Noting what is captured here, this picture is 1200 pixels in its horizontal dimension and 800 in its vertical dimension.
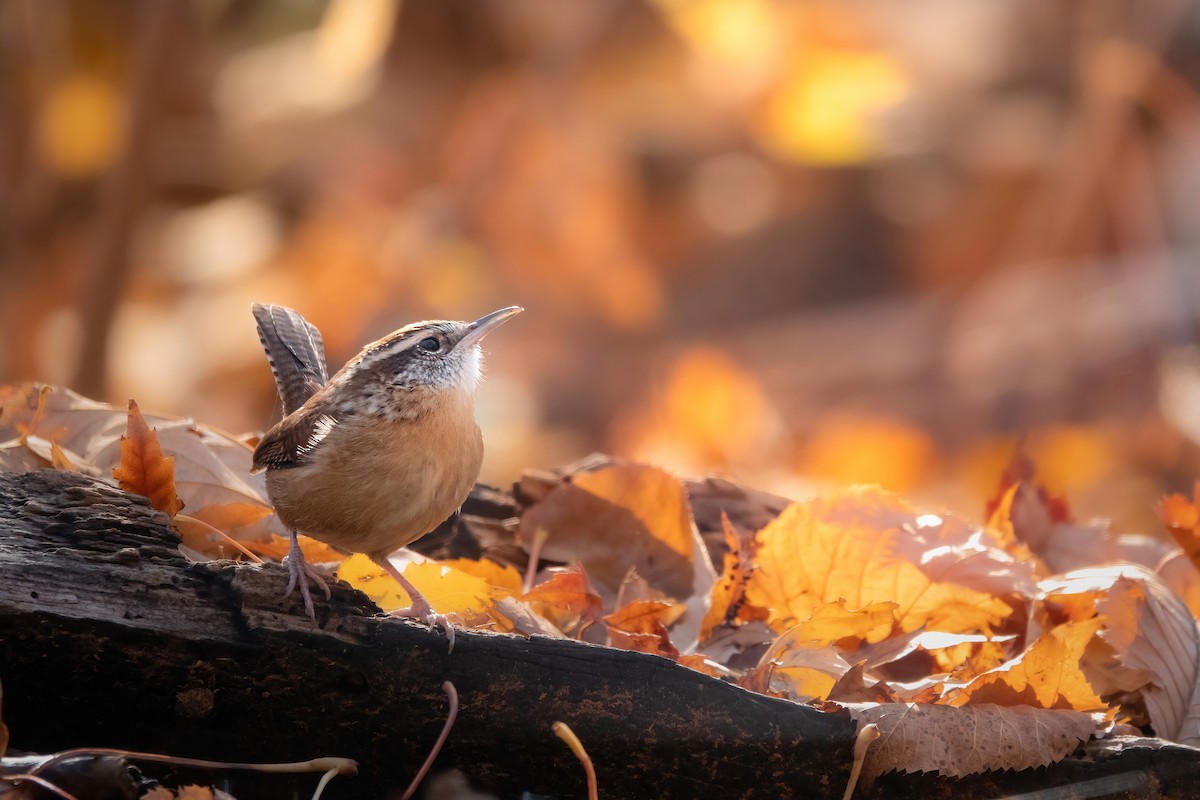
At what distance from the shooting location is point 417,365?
3.48 meters

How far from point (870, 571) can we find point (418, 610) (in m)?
1.15

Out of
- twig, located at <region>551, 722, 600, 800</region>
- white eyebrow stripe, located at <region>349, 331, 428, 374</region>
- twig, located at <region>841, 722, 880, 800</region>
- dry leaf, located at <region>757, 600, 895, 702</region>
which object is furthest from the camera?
white eyebrow stripe, located at <region>349, 331, 428, 374</region>

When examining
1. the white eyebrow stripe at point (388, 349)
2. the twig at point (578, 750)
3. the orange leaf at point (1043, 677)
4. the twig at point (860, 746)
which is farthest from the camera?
the white eyebrow stripe at point (388, 349)

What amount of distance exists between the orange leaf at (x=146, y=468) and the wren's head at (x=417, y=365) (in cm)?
53

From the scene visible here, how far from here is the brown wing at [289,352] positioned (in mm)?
3926

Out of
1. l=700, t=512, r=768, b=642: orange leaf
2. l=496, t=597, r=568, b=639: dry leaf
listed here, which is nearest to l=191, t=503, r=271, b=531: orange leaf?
l=496, t=597, r=568, b=639: dry leaf

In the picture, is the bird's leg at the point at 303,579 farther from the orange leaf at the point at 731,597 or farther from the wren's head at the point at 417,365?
the orange leaf at the point at 731,597

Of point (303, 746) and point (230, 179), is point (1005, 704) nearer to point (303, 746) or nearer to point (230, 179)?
point (303, 746)

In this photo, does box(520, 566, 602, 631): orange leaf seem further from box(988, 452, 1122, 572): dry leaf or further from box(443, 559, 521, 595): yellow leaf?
box(988, 452, 1122, 572): dry leaf

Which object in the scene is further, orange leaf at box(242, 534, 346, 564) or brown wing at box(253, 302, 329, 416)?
brown wing at box(253, 302, 329, 416)

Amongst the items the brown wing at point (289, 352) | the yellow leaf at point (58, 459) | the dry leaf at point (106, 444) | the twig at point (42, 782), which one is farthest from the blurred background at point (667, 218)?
the twig at point (42, 782)

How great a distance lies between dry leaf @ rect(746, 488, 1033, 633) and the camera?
3230mm

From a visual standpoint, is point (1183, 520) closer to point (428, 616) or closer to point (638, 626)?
point (638, 626)

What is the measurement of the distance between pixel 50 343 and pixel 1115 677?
860 centimetres
